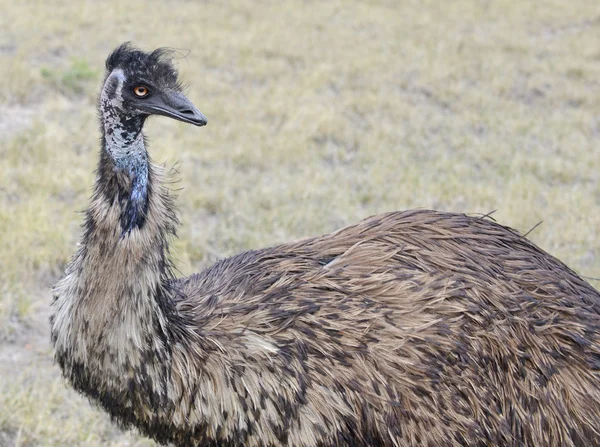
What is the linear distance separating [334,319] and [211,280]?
0.64 m

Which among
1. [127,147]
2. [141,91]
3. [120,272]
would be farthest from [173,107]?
[120,272]

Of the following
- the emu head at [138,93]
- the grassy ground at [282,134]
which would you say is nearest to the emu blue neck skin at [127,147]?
the emu head at [138,93]

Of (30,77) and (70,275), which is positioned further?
(30,77)

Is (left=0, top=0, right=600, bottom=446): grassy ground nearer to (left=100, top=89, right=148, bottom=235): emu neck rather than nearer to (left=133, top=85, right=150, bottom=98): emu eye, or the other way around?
(left=100, top=89, right=148, bottom=235): emu neck

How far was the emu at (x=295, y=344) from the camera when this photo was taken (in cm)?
288

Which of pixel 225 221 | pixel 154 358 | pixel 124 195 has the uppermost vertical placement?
pixel 124 195

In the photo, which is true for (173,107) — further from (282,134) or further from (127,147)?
(282,134)

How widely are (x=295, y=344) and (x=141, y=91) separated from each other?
1000 mm

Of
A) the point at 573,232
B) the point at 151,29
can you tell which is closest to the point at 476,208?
the point at 573,232

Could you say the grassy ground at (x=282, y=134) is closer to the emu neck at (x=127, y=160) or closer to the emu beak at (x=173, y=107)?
the emu neck at (x=127, y=160)

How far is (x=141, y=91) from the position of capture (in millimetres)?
2908

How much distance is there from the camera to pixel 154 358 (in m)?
2.89

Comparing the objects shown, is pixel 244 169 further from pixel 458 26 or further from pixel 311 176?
pixel 458 26

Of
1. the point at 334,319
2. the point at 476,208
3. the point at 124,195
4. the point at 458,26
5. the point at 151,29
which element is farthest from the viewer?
the point at 458,26
